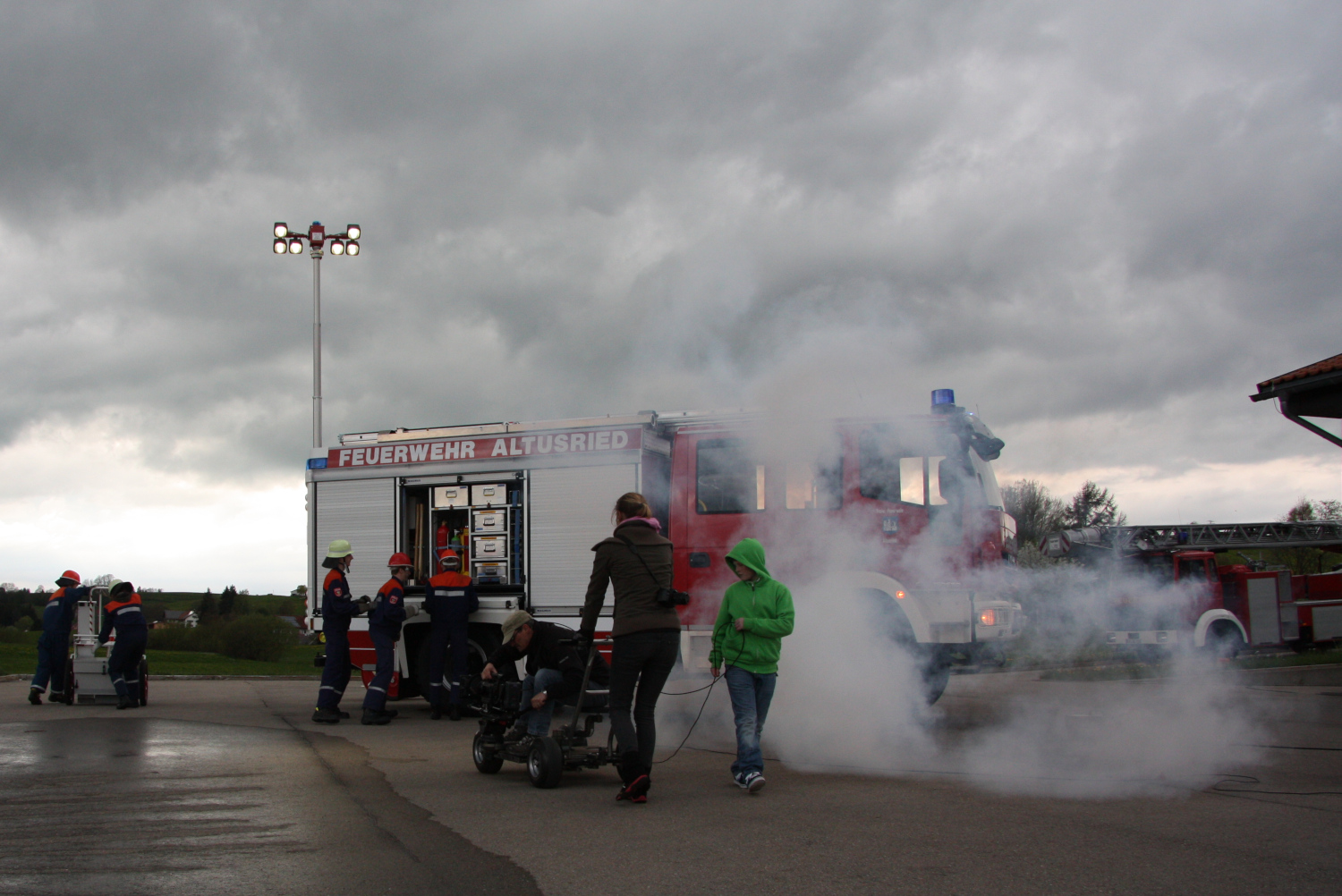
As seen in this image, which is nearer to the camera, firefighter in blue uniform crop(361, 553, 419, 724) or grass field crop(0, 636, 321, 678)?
firefighter in blue uniform crop(361, 553, 419, 724)

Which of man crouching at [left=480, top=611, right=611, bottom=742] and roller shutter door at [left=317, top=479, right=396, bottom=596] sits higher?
roller shutter door at [left=317, top=479, right=396, bottom=596]

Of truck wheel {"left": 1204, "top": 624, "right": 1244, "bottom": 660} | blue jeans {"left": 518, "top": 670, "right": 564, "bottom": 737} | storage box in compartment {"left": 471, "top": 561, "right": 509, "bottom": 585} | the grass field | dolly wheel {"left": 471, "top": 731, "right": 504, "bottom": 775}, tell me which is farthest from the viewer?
the grass field

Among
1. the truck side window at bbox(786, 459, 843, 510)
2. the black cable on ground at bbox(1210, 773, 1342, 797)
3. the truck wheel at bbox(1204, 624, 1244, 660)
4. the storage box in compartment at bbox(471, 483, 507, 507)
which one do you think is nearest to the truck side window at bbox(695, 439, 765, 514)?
the truck side window at bbox(786, 459, 843, 510)

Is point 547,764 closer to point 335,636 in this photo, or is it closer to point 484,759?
point 484,759

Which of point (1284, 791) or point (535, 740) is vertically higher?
point (535, 740)

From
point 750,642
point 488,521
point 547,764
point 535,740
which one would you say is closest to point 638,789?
point 547,764

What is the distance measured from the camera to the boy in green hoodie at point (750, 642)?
6054mm

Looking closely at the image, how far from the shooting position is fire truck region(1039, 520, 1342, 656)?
49.5 feet

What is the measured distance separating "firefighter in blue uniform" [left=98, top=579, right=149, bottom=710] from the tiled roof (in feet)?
44.8

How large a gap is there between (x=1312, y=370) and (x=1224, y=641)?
691cm

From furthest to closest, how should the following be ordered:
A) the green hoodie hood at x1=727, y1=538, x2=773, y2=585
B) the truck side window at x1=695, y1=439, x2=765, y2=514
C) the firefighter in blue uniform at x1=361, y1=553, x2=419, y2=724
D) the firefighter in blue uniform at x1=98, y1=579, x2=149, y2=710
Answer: the firefighter in blue uniform at x1=98, y1=579, x2=149, y2=710
the firefighter in blue uniform at x1=361, y1=553, x2=419, y2=724
the truck side window at x1=695, y1=439, x2=765, y2=514
the green hoodie hood at x1=727, y1=538, x2=773, y2=585

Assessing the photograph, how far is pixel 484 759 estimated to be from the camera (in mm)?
6879

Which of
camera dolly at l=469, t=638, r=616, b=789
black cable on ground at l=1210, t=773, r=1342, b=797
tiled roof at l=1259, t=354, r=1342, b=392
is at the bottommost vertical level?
black cable on ground at l=1210, t=773, r=1342, b=797

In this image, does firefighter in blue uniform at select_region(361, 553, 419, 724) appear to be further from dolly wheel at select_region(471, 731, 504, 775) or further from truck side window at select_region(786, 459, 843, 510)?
truck side window at select_region(786, 459, 843, 510)
